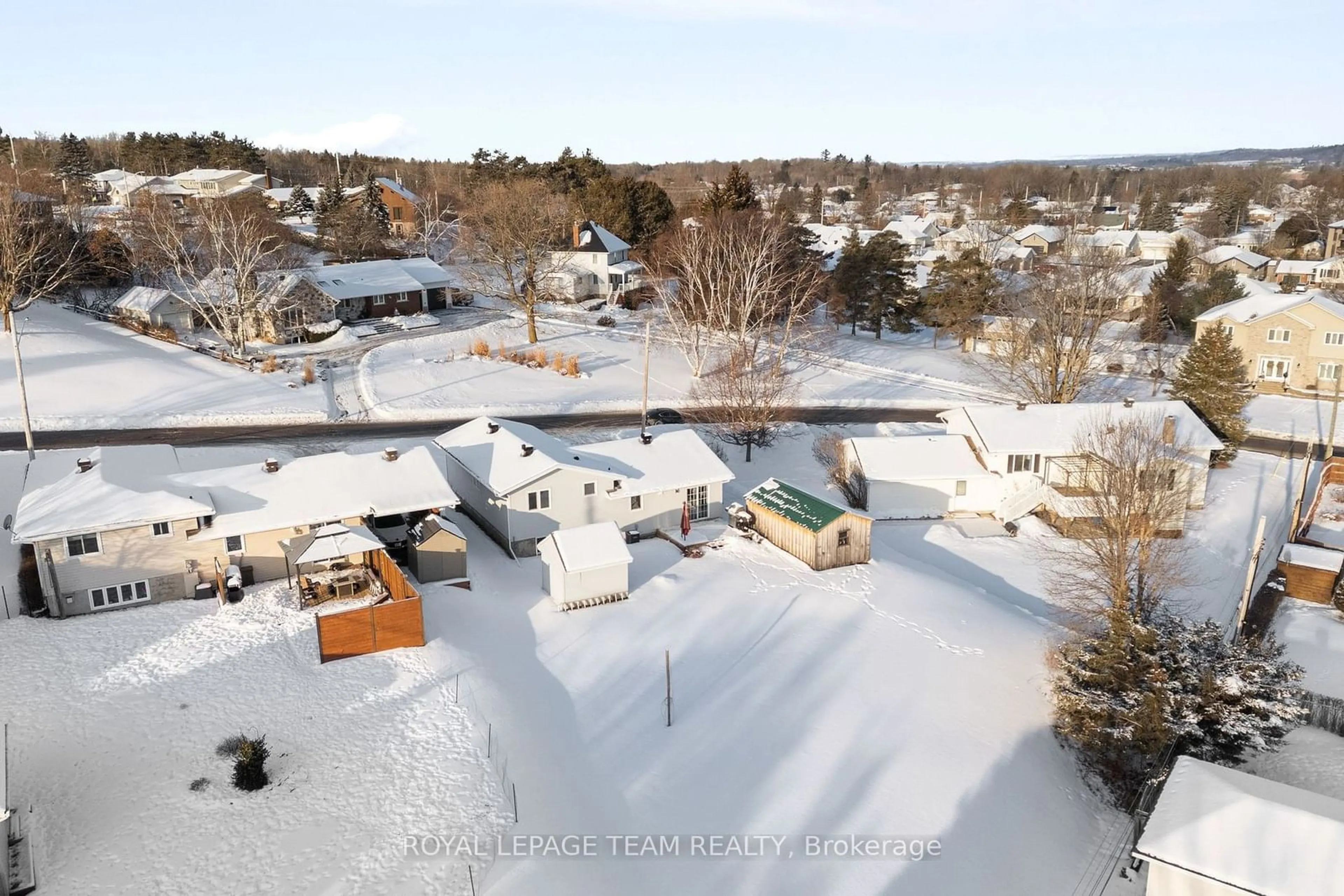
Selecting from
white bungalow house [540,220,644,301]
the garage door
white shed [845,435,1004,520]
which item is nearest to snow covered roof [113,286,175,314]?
white bungalow house [540,220,644,301]

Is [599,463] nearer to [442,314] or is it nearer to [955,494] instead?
[955,494]

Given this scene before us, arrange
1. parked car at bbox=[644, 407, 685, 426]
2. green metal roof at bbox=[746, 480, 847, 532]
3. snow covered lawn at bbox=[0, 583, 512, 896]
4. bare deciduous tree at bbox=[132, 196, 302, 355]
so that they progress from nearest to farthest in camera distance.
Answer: snow covered lawn at bbox=[0, 583, 512, 896] < green metal roof at bbox=[746, 480, 847, 532] < parked car at bbox=[644, 407, 685, 426] < bare deciduous tree at bbox=[132, 196, 302, 355]

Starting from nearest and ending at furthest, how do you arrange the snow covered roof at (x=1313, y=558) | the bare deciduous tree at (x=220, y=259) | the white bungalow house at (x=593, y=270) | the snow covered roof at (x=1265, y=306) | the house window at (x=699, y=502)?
the snow covered roof at (x=1313, y=558) < the house window at (x=699, y=502) < the bare deciduous tree at (x=220, y=259) < the snow covered roof at (x=1265, y=306) < the white bungalow house at (x=593, y=270)

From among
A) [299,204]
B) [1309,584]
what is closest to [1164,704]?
→ [1309,584]

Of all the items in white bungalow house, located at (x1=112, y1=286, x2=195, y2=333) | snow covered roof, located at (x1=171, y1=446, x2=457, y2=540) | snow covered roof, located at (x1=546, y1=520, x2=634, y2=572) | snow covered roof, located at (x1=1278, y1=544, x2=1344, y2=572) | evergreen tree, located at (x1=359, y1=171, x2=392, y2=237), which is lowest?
snow covered roof, located at (x1=1278, y1=544, x2=1344, y2=572)

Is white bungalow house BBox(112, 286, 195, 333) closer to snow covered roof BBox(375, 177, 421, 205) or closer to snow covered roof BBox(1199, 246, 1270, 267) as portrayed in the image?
snow covered roof BBox(375, 177, 421, 205)

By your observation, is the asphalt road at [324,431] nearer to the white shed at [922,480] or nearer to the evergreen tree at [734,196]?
the white shed at [922,480]

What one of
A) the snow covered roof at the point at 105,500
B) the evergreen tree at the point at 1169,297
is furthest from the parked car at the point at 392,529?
the evergreen tree at the point at 1169,297

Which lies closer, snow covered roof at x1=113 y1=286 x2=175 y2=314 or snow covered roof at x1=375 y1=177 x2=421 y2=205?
snow covered roof at x1=113 y1=286 x2=175 y2=314
